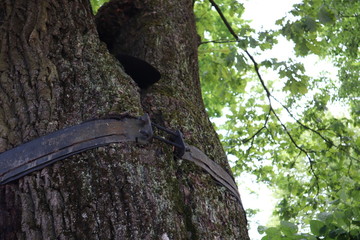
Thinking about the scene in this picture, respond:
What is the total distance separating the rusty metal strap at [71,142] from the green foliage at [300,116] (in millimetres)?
1023

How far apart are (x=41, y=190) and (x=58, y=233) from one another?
0.19m

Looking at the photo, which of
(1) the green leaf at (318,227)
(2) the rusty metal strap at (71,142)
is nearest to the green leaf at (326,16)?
(1) the green leaf at (318,227)

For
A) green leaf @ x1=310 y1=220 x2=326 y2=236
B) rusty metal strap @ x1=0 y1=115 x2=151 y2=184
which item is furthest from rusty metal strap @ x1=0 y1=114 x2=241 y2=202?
green leaf @ x1=310 y1=220 x2=326 y2=236

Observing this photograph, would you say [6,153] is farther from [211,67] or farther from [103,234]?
[211,67]

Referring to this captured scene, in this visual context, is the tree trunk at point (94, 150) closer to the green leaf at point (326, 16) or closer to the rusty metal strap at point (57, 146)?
the rusty metal strap at point (57, 146)

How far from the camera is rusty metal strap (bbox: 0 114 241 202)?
1727mm

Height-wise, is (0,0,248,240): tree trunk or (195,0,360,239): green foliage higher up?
(195,0,360,239): green foliage

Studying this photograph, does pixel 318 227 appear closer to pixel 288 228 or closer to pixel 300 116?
pixel 288 228

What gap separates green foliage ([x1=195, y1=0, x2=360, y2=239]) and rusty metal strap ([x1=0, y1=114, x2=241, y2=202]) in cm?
102

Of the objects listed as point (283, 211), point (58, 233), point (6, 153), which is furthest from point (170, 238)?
point (283, 211)

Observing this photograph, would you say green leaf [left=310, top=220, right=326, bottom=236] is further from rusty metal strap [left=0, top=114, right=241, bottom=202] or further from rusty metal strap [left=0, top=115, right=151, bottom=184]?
rusty metal strap [left=0, top=115, right=151, bottom=184]

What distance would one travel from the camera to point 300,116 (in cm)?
820

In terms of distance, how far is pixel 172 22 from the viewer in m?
3.12

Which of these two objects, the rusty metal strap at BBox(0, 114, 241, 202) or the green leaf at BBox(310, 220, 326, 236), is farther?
the green leaf at BBox(310, 220, 326, 236)
